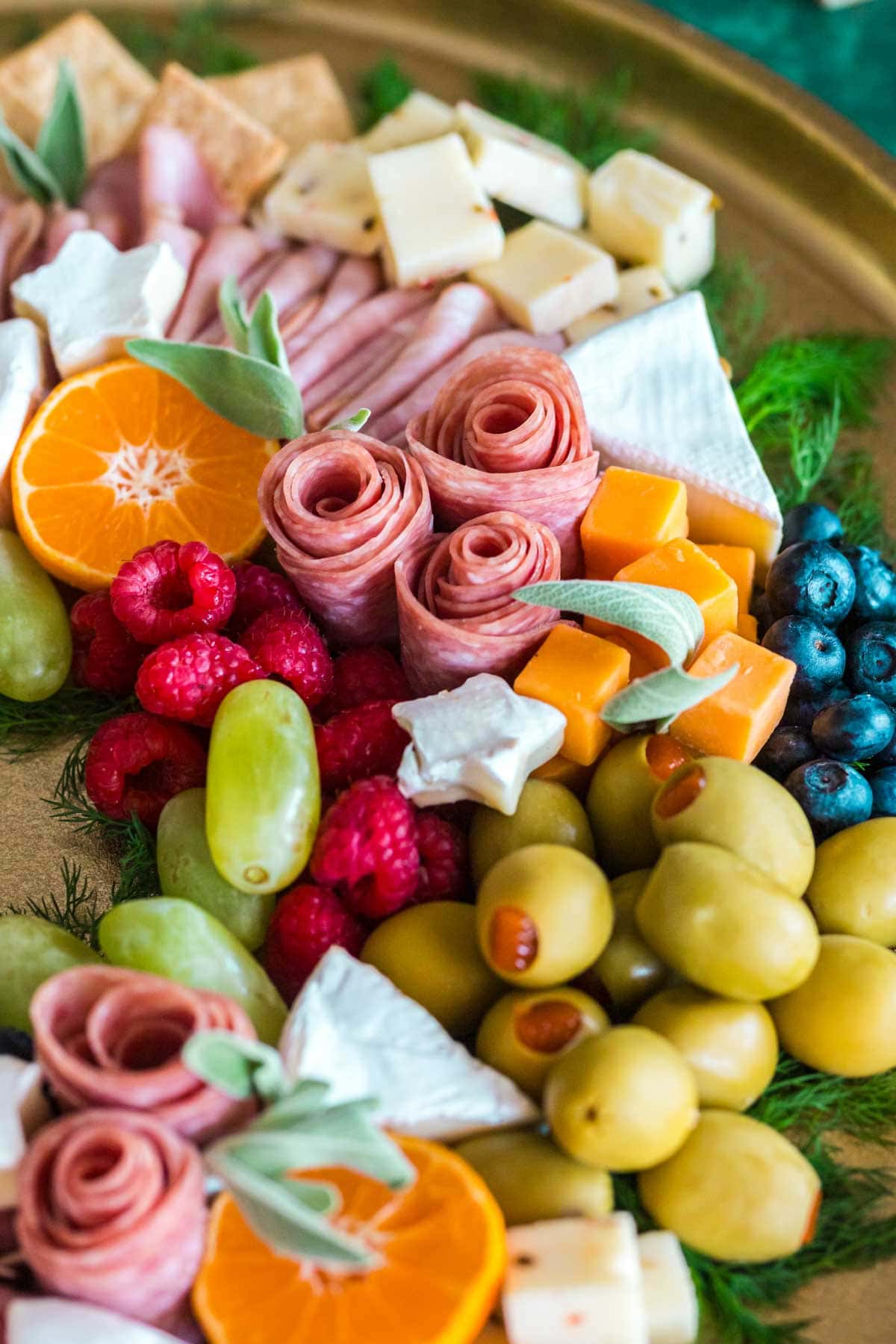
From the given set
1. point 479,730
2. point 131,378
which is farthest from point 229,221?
point 479,730

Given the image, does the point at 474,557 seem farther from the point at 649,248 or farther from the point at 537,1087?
the point at 649,248

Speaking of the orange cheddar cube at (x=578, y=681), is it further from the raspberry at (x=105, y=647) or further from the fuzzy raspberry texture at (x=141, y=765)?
the raspberry at (x=105, y=647)

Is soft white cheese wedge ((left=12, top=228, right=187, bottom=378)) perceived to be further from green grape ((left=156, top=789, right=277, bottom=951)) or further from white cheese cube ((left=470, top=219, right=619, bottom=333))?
green grape ((left=156, top=789, right=277, bottom=951))

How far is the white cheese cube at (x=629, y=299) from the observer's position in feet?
6.38

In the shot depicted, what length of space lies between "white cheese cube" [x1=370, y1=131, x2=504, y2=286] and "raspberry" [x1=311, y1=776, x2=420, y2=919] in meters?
0.96

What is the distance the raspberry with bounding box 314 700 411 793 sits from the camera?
1427 millimetres

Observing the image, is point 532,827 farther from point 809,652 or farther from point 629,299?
point 629,299

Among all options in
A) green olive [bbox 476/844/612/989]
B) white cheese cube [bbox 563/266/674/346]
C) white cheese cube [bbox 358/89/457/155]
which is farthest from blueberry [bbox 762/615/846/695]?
white cheese cube [bbox 358/89/457/155]

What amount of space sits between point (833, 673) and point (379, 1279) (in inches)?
35.3

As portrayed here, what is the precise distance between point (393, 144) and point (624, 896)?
1483mm

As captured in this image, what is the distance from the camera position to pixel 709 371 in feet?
5.74

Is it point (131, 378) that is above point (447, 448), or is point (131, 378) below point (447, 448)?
below

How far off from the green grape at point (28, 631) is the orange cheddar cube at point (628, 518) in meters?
0.71

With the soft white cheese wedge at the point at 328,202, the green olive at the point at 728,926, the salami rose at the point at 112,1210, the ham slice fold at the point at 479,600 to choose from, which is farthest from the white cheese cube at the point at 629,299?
the salami rose at the point at 112,1210
